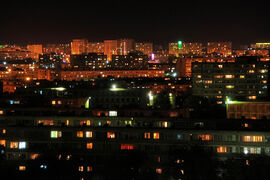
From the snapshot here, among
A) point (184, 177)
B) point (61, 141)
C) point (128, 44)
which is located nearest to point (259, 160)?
point (184, 177)

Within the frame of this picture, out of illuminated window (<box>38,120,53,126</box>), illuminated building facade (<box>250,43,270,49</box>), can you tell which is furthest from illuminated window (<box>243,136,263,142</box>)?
illuminated building facade (<box>250,43,270,49</box>)

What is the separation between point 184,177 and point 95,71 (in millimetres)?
47204

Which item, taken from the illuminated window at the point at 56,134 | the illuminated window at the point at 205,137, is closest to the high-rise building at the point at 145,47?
the illuminated window at the point at 56,134

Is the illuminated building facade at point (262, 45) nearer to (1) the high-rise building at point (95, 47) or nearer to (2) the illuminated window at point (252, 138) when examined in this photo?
(1) the high-rise building at point (95, 47)

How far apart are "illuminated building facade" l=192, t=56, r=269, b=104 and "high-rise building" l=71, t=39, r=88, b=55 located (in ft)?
189

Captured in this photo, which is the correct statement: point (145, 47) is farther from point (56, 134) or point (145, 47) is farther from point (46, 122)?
point (56, 134)

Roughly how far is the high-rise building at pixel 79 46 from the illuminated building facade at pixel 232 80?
5774 cm

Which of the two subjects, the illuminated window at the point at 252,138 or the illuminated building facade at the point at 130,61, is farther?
the illuminated building facade at the point at 130,61

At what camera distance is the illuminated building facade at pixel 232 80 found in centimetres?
3203

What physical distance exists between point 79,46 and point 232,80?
5988cm

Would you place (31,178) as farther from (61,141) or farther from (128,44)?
(128,44)

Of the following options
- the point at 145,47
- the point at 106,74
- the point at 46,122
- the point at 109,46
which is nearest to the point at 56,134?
the point at 46,122

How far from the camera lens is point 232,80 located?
3225 cm

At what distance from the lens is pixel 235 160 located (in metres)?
11.0
